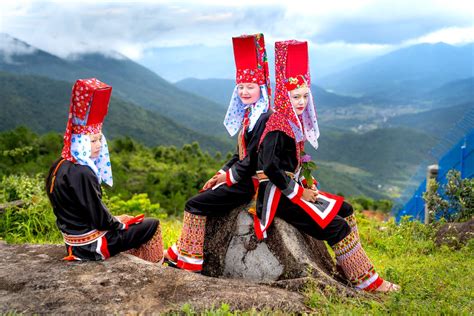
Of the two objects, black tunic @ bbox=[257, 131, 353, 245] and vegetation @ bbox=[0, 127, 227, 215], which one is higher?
black tunic @ bbox=[257, 131, 353, 245]

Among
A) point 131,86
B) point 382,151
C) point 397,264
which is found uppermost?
point 397,264

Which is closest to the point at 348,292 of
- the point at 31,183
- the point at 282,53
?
the point at 282,53

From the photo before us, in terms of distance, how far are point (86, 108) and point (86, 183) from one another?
0.63 meters

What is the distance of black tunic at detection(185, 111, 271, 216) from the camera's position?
4.93 metres

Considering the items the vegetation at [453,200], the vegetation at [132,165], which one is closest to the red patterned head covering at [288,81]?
the vegetation at [453,200]

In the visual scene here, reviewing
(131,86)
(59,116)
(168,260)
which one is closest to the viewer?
(168,260)

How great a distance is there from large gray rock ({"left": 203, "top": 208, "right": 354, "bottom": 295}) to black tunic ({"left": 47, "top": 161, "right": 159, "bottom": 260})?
81cm

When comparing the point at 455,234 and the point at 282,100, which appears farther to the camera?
the point at 455,234

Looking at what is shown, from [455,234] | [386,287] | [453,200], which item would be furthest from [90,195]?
[453,200]

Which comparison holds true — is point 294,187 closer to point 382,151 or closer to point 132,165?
point 132,165

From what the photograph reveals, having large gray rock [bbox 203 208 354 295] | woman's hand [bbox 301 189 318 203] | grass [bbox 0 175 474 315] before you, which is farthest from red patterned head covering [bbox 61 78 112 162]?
woman's hand [bbox 301 189 318 203]

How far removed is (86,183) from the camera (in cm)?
440

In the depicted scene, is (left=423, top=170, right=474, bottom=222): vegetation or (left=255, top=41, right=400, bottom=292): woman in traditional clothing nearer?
(left=255, top=41, right=400, bottom=292): woman in traditional clothing

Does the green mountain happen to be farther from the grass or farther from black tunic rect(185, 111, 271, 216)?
black tunic rect(185, 111, 271, 216)
